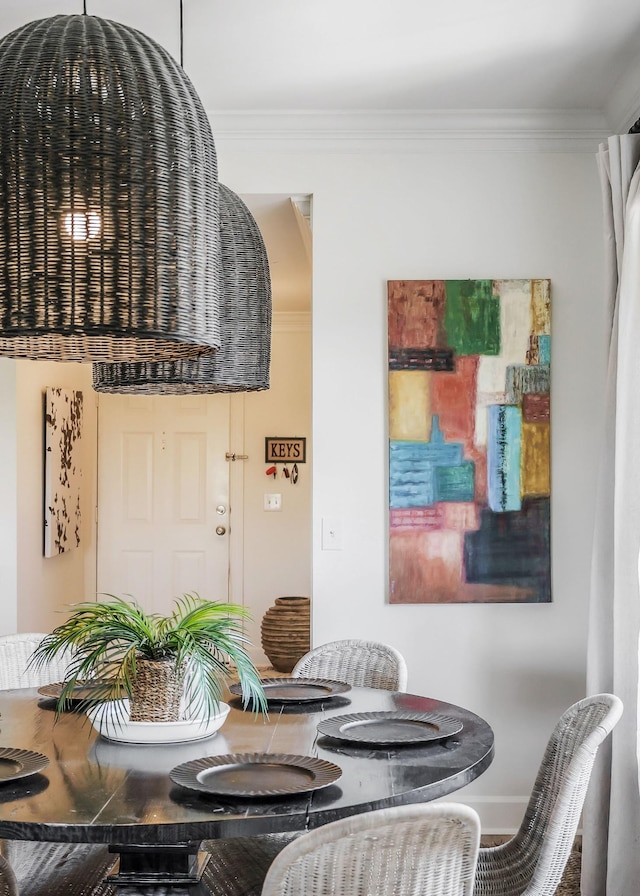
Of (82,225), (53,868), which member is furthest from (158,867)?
(82,225)

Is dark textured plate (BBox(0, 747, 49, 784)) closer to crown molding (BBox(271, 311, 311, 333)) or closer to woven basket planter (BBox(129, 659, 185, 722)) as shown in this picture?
woven basket planter (BBox(129, 659, 185, 722))

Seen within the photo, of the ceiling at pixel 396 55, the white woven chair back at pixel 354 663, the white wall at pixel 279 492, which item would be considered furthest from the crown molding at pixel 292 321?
the white woven chair back at pixel 354 663

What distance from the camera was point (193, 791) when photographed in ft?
5.84

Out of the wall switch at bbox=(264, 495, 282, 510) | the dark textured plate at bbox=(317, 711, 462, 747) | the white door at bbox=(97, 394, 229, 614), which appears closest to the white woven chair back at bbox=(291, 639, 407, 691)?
the dark textured plate at bbox=(317, 711, 462, 747)

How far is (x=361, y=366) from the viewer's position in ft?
12.3

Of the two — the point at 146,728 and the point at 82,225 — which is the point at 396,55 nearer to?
the point at 82,225

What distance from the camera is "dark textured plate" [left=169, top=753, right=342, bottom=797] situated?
5.78ft

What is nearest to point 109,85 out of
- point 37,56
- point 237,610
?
point 37,56

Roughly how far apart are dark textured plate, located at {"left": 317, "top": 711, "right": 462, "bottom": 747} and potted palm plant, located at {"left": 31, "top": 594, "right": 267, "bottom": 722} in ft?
0.73

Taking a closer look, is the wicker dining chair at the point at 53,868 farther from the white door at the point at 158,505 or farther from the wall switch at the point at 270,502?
the wall switch at the point at 270,502

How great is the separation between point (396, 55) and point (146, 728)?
231 cm

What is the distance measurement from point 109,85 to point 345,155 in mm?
2306

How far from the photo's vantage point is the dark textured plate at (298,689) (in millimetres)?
2535

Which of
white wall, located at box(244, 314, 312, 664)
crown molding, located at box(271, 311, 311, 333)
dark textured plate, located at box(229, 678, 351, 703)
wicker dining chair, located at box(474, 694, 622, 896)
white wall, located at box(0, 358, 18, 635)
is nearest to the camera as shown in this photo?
wicker dining chair, located at box(474, 694, 622, 896)
